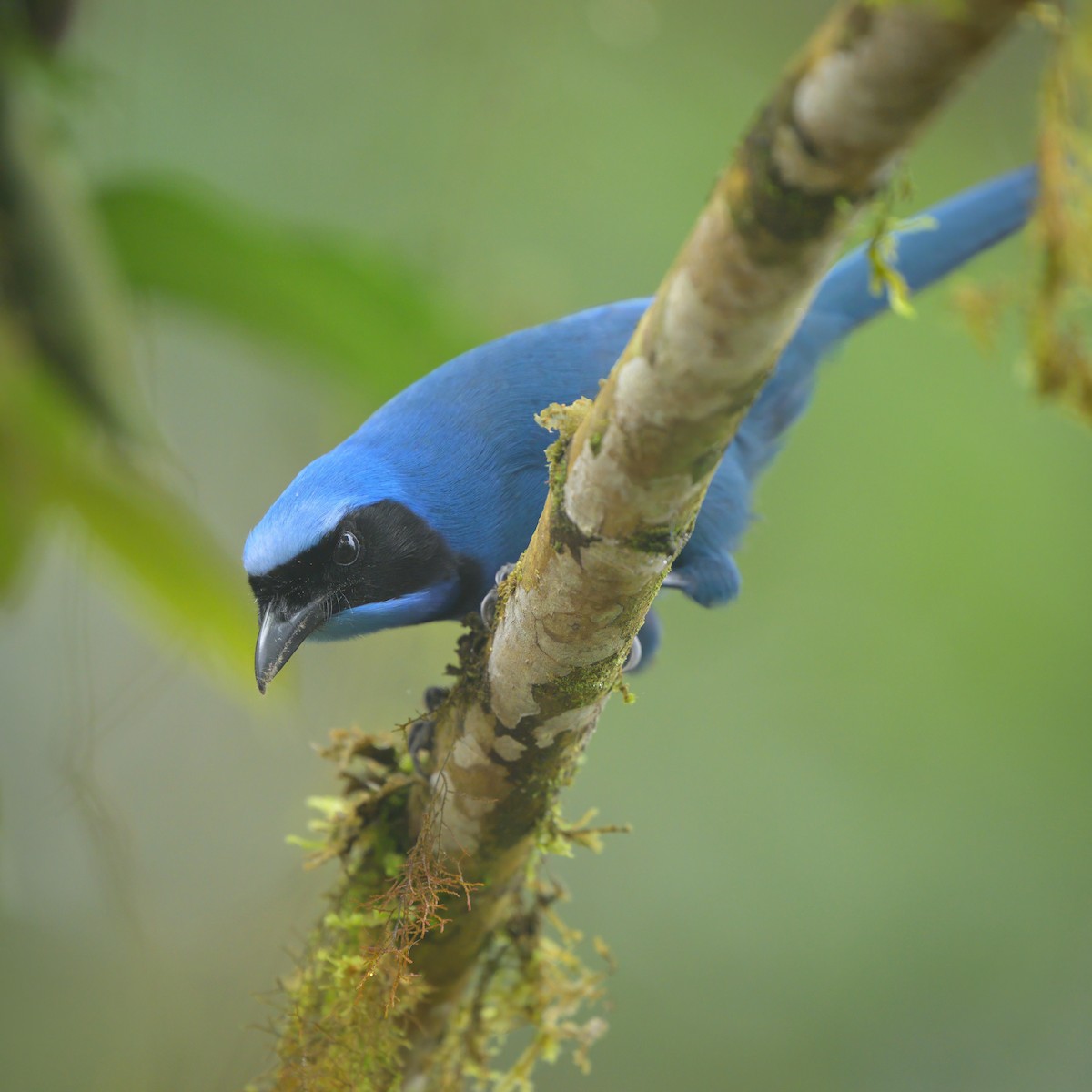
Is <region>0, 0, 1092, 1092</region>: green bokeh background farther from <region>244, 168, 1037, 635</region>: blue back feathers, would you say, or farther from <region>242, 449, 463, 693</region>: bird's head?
<region>242, 449, 463, 693</region>: bird's head

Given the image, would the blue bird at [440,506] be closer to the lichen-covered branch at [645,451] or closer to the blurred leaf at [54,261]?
the lichen-covered branch at [645,451]

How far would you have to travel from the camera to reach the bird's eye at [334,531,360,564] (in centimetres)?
277

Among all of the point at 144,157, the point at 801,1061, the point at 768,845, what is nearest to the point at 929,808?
the point at 768,845

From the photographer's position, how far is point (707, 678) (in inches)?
268

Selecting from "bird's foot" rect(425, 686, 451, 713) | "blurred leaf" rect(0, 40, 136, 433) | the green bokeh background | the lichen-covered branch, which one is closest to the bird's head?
"bird's foot" rect(425, 686, 451, 713)

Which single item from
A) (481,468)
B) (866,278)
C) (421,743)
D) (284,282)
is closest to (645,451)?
(421,743)

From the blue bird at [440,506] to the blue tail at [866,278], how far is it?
0.38m

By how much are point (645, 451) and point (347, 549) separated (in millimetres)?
1443

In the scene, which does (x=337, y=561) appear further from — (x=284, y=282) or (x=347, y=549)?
(x=284, y=282)

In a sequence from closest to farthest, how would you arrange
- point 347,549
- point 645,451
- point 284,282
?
point 645,451
point 347,549
point 284,282

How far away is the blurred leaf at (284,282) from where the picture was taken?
325 cm

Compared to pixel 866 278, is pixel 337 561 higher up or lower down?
lower down

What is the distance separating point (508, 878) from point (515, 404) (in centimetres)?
127

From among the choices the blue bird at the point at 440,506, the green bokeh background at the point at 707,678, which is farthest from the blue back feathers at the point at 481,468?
the green bokeh background at the point at 707,678
